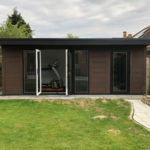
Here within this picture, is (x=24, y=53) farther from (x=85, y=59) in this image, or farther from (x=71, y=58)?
(x=85, y=59)

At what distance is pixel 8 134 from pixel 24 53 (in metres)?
4.20

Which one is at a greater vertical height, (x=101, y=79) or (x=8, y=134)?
(x=101, y=79)

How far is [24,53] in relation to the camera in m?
6.53

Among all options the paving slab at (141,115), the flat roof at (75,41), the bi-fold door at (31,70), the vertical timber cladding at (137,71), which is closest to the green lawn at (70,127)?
the paving slab at (141,115)

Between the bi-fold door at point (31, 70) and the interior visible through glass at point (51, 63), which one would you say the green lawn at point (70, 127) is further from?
the interior visible through glass at point (51, 63)

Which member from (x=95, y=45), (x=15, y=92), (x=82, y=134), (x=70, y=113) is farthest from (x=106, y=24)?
(x=82, y=134)

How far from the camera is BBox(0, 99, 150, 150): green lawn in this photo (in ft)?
8.43

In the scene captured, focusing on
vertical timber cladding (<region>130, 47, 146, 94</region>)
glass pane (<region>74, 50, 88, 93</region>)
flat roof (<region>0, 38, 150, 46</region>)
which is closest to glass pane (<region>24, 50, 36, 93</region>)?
flat roof (<region>0, 38, 150, 46</region>)

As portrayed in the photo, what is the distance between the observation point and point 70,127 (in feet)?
10.8

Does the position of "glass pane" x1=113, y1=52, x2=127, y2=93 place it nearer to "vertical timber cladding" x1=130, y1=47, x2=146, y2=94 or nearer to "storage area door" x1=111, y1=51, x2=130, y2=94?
"storage area door" x1=111, y1=51, x2=130, y2=94

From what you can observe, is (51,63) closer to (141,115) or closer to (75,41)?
(75,41)

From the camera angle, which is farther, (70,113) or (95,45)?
A: (95,45)

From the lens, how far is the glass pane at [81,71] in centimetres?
654

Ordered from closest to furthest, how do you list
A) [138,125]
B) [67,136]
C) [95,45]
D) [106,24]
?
[67,136], [138,125], [95,45], [106,24]
